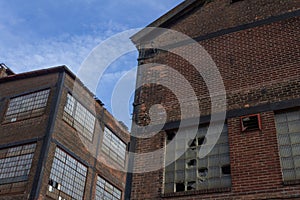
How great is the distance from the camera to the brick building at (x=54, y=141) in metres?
17.4

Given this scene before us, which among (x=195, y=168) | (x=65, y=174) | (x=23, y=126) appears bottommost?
(x=195, y=168)

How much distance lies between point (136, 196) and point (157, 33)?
6091mm

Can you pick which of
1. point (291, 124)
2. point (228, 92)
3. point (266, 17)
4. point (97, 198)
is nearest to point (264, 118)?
point (291, 124)

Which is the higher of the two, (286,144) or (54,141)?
(54,141)

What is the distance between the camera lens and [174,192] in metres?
9.09

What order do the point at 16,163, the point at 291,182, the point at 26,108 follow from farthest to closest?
the point at 26,108, the point at 16,163, the point at 291,182

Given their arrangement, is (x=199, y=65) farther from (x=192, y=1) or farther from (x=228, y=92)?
(x=192, y=1)

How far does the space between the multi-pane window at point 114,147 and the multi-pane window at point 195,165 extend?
46.3ft

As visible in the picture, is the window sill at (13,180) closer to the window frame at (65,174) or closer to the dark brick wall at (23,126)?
the dark brick wall at (23,126)

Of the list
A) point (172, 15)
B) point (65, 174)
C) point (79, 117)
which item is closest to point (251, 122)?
point (172, 15)

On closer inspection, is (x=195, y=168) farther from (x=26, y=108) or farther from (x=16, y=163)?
(x=26, y=108)

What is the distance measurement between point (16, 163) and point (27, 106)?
3765mm

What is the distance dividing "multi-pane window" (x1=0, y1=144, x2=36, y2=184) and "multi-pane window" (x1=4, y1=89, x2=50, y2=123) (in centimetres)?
213

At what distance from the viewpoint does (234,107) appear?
958 centimetres
